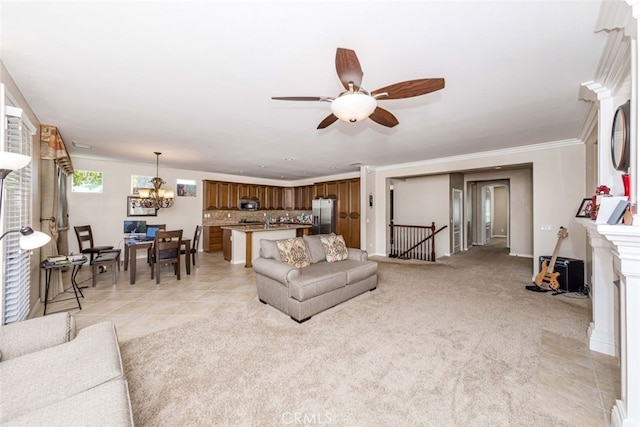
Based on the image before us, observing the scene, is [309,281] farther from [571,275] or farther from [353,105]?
[571,275]

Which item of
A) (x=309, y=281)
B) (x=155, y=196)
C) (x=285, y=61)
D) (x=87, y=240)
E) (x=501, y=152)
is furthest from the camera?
(x=155, y=196)

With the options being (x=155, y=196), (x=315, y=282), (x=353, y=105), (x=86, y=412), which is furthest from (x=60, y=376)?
(x=155, y=196)

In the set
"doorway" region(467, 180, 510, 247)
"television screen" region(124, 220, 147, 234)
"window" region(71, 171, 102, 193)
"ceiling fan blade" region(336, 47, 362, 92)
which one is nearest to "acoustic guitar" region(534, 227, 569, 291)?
"doorway" region(467, 180, 510, 247)

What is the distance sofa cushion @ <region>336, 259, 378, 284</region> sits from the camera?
361 centimetres

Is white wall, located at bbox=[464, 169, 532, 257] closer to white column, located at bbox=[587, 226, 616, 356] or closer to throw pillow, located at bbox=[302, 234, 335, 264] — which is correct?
white column, located at bbox=[587, 226, 616, 356]

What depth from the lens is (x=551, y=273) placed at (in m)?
4.16

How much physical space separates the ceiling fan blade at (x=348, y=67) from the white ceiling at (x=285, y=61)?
23cm

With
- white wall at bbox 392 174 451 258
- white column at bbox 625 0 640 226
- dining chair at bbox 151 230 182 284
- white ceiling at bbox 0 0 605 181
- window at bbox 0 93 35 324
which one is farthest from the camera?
white wall at bbox 392 174 451 258

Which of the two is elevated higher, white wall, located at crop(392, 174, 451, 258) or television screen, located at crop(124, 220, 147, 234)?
white wall, located at crop(392, 174, 451, 258)

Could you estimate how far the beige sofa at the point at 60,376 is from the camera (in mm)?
1056

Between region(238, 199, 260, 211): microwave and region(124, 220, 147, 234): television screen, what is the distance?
8.95 ft

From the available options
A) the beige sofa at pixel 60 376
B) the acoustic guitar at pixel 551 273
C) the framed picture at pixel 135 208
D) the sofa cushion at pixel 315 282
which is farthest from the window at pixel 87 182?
the acoustic guitar at pixel 551 273

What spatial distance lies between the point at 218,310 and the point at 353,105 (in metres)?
3.00

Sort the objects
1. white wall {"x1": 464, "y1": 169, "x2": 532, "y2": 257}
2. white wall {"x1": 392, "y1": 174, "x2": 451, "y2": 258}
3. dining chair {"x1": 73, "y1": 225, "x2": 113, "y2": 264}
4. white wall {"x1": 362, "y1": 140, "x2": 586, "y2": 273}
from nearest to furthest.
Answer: white wall {"x1": 362, "y1": 140, "x2": 586, "y2": 273}, dining chair {"x1": 73, "y1": 225, "x2": 113, "y2": 264}, white wall {"x1": 464, "y1": 169, "x2": 532, "y2": 257}, white wall {"x1": 392, "y1": 174, "x2": 451, "y2": 258}
